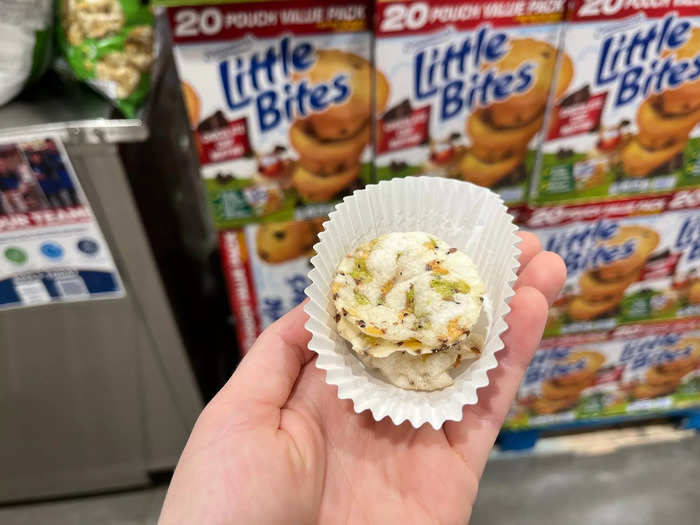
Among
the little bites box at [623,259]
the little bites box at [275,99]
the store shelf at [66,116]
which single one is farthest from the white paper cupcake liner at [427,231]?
the store shelf at [66,116]

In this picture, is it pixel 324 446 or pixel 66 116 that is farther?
pixel 66 116

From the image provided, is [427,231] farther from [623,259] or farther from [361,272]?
[623,259]

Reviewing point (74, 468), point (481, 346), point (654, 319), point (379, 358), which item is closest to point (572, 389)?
point (654, 319)

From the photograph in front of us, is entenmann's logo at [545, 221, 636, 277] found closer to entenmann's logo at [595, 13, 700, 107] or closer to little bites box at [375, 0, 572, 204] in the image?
little bites box at [375, 0, 572, 204]

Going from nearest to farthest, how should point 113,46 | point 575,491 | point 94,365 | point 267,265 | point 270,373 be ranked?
point 270,373
point 113,46
point 267,265
point 94,365
point 575,491

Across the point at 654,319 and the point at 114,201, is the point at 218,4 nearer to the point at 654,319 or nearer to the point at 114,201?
the point at 114,201

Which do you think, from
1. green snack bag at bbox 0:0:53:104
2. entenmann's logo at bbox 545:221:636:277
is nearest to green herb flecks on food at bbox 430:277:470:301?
entenmann's logo at bbox 545:221:636:277

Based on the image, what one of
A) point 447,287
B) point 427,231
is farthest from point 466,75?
point 447,287
